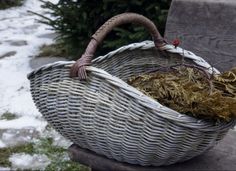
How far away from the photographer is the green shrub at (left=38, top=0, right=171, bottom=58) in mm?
3510

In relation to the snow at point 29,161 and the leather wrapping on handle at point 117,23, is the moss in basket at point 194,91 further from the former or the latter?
the snow at point 29,161

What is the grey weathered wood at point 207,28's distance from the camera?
9.02 feet

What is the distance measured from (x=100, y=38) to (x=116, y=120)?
1.01 ft

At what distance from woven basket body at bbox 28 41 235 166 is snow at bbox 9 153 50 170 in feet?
2.81

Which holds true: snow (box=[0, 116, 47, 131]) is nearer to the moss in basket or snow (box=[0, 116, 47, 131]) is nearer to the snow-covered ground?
the snow-covered ground

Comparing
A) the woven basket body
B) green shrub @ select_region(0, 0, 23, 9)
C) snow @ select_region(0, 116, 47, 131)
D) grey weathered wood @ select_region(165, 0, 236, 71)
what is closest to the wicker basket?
the woven basket body

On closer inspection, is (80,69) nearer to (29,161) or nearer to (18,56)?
(29,161)

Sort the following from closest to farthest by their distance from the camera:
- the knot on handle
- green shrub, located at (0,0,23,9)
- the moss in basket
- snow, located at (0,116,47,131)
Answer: the moss in basket
the knot on handle
snow, located at (0,116,47,131)
green shrub, located at (0,0,23,9)

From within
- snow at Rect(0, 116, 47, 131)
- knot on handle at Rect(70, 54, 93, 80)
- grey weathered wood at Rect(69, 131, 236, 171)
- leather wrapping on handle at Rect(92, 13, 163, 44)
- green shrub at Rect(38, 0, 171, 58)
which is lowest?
snow at Rect(0, 116, 47, 131)

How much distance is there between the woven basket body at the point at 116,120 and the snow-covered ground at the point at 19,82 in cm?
94

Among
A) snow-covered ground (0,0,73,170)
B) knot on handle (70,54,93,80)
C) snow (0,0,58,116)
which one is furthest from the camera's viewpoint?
snow (0,0,58,116)

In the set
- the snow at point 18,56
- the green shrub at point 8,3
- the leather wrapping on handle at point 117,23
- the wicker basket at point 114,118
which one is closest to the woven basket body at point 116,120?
the wicker basket at point 114,118

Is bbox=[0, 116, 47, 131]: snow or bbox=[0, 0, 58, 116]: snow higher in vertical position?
bbox=[0, 116, 47, 131]: snow

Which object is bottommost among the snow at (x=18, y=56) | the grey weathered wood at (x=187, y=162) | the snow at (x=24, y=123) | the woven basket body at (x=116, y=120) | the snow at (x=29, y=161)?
the snow at (x=18, y=56)
